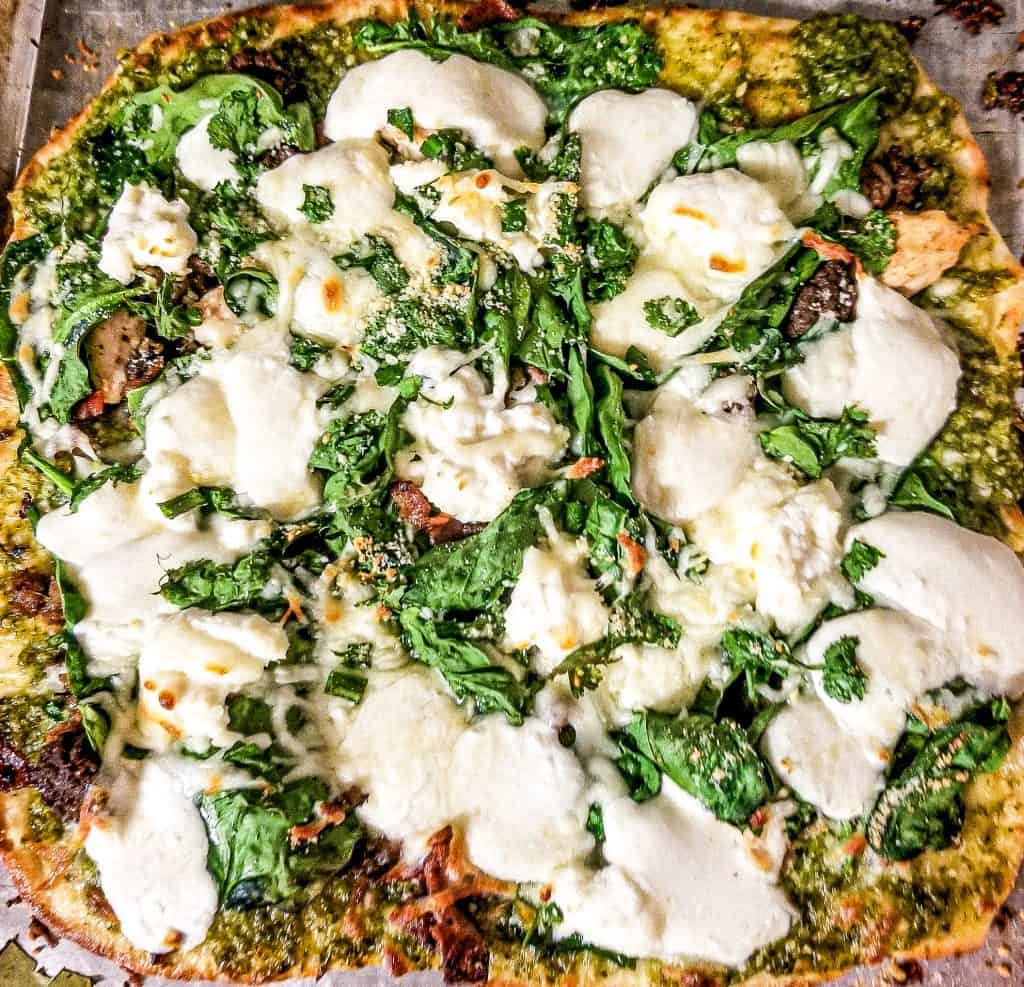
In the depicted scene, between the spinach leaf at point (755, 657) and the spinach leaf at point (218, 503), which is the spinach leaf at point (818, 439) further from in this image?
the spinach leaf at point (218, 503)

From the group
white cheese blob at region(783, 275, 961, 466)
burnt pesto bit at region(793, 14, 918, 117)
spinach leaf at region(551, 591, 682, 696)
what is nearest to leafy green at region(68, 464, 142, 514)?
spinach leaf at region(551, 591, 682, 696)

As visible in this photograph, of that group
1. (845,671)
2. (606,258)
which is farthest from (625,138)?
(845,671)

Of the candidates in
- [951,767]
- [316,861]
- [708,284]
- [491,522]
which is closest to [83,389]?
[491,522]

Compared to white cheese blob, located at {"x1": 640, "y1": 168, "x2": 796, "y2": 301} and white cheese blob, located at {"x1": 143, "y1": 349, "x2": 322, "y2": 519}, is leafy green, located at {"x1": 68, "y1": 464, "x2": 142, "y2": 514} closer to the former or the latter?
white cheese blob, located at {"x1": 143, "y1": 349, "x2": 322, "y2": 519}

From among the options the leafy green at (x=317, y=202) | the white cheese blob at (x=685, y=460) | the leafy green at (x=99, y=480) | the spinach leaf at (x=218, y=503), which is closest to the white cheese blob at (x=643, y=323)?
the white cheese blob at (x=685, y=460)

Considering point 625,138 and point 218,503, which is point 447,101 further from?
point 218,503

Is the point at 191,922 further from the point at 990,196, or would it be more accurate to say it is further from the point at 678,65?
the point at 990,196
